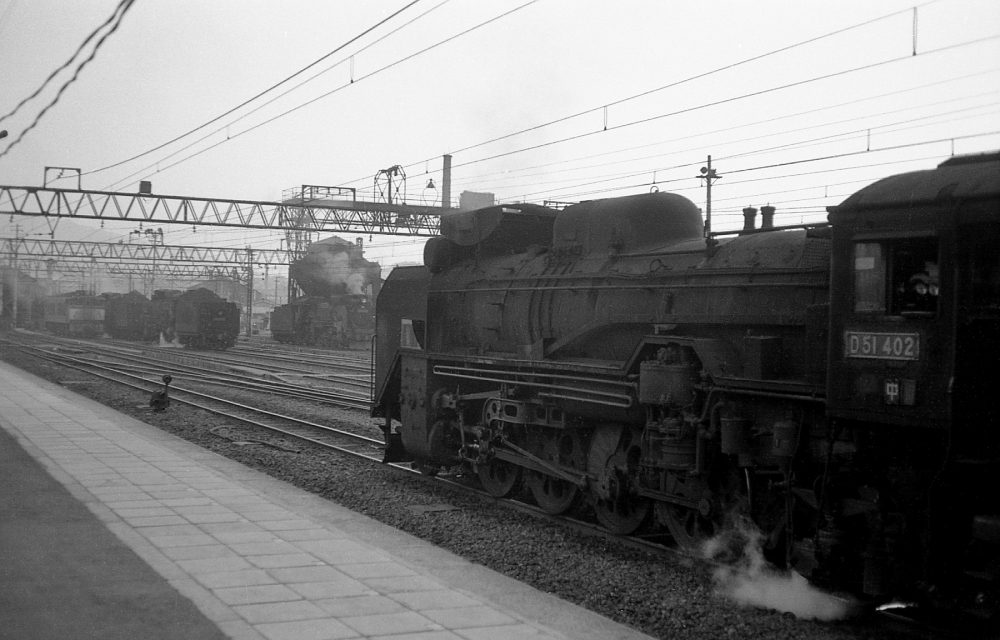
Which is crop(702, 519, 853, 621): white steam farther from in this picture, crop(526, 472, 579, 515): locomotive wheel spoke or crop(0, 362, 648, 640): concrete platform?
crop(526, 472, 579, 515): locomotive wheel spoke

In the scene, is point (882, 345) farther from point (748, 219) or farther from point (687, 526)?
point (687, 526)

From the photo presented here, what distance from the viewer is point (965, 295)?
591 cm

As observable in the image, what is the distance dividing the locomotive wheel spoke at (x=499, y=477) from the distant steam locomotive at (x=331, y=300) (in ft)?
146

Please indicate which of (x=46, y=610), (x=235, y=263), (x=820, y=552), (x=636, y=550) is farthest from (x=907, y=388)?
(x=235, y=263)

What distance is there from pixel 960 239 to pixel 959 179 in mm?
440

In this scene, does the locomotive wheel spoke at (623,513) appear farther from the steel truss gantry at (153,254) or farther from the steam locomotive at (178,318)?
the steel truss gantry at (153,254)

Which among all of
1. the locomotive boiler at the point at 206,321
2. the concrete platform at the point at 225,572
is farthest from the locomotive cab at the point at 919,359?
the locomotive boiler at the point at 206,321

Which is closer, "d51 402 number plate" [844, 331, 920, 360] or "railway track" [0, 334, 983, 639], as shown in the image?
"d51 402 number plate" [844, 331, 920, 360]

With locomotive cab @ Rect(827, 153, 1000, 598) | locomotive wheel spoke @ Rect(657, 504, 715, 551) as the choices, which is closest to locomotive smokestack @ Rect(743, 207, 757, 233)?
locomotive cab @ Rect(827, 153, 1000, 598)

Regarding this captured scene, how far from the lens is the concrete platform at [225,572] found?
19.9ft

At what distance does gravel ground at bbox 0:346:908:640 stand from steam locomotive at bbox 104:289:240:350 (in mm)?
39418

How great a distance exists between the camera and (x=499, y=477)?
12211 mm

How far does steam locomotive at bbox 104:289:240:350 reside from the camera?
5431 cm

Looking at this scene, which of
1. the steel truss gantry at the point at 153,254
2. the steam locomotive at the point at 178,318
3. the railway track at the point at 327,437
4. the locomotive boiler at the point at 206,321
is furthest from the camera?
the steel truss gantry at the point at 153,254
